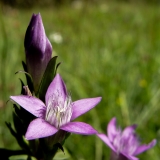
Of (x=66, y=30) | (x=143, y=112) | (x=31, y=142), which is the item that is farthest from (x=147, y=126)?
(x=66, y=30)

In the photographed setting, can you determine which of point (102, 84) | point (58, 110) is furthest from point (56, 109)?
point (102, 84)

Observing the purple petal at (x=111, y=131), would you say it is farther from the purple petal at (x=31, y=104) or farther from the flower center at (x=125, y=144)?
the purple petal at (x=31, y=104)

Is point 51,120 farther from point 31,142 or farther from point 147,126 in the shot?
point 147,126

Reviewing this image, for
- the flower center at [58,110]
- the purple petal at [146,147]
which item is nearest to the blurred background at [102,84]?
the flower center at [58,110]

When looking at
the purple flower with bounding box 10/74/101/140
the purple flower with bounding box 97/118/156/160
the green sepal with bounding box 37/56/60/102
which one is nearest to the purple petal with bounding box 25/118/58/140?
the purple flower with bounding box 10/74/101/140

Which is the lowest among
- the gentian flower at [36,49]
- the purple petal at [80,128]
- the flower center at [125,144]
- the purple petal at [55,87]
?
the flower center at [125,144]

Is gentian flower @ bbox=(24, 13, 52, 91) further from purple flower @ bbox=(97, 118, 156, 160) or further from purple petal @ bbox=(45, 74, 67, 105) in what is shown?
purple flower @ bbox=(97, 118, 156, 160)
